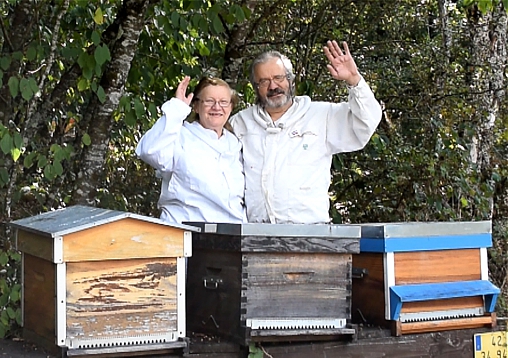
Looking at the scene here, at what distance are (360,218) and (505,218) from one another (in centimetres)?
179

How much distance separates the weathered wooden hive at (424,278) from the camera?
2.98 meters

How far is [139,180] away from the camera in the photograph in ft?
16.8

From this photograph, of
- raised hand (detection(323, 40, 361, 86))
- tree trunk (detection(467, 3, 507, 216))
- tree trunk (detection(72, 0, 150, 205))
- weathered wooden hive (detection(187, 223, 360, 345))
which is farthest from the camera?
tree trunk (detection(467, 3, 507, 216))

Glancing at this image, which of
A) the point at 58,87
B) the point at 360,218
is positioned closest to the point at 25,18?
the point at 58,87

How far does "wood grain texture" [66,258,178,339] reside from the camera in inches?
96.3

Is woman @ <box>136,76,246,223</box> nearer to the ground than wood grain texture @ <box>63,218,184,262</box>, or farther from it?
farther from it

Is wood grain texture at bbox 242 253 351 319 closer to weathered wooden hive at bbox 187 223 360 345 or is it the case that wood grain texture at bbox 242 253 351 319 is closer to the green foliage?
weathered wooden hive at bbox 187 223 360 345

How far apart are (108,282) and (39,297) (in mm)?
311

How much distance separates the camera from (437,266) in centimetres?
309

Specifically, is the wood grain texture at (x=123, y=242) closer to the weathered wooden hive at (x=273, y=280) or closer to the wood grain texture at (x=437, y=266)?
the weathered wooden hive at (x=273, y=280)

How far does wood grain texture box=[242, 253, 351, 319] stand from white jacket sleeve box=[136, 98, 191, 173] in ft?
1.94

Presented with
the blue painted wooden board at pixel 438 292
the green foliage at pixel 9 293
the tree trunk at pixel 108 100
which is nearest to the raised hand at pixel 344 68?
the blue painted wooden board at pixel 438 292

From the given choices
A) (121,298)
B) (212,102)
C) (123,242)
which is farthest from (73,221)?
(212,102)

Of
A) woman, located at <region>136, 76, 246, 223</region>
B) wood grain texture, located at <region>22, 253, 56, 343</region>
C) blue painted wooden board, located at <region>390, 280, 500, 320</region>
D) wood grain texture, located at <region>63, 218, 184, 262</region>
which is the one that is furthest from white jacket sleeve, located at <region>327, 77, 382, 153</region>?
wood grain texture, located at <region>22, 253, 56, 343</region>
